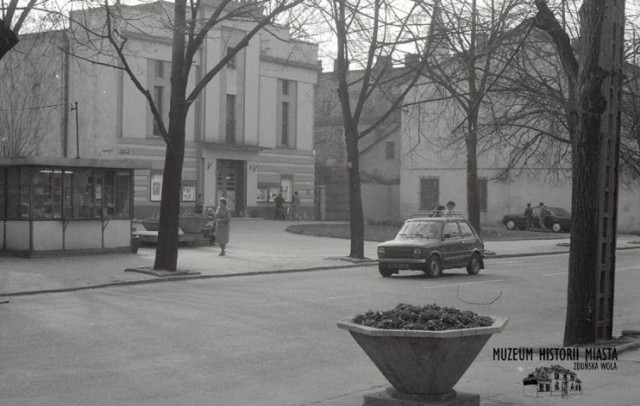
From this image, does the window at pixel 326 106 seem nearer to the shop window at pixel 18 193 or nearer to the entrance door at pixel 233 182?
the entrance door at pixel 233 182

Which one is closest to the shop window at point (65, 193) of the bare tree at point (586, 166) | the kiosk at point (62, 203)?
the kiosk at point (62, 203)

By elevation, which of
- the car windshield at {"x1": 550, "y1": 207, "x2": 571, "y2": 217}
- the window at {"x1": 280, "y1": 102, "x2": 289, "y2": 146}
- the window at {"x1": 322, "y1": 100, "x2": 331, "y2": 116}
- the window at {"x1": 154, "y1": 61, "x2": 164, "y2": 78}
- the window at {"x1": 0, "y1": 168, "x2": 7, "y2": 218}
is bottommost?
the car windshield at {"x1": 550, "y1": 207, "x2": 571, "y2": 217}

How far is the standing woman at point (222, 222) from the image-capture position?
2761 cm

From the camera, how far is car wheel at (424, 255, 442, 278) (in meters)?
22.5

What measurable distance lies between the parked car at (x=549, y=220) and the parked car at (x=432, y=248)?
29164mm

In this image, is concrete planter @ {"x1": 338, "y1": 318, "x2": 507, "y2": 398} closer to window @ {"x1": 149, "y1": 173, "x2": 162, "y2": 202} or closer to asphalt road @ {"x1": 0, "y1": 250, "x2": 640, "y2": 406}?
asphalt road @ {"x1": 0, "y1": 250, "x2": 640, "y2": 406}

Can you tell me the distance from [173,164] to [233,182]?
3163 centimetres

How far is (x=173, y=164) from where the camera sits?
70.6 feet

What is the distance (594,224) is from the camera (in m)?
10.9

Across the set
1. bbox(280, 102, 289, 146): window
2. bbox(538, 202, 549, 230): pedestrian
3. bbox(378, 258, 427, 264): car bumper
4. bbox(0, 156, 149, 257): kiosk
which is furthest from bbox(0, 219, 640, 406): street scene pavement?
bbox(280, 102, 289, 146): window

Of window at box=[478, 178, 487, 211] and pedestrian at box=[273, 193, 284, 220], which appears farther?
window at box=[478, 178, 487, 211]

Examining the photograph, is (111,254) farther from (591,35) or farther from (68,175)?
(591,35)

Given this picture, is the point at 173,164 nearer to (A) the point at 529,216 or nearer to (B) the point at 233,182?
(B) the point at 233,182

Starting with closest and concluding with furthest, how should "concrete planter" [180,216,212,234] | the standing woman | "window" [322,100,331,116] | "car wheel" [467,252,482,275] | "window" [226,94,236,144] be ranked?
"car wheel" [467,252,482,275] < the standing woman < "concrete planter" [180,216,212,234] < "window" [226,94,236,144] < "window" [322,100,331,116]
